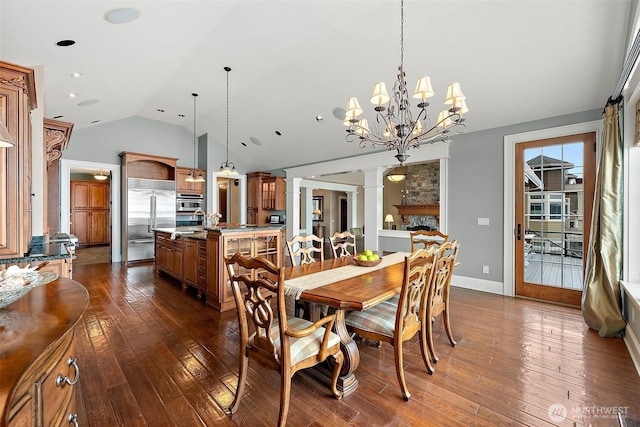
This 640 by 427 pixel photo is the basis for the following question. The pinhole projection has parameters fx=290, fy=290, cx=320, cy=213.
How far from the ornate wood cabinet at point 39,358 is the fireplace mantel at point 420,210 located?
25.2 feet

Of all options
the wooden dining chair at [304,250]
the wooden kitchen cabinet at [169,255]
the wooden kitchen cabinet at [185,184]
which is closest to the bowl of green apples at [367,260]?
the wooden dining chair at [304,250]

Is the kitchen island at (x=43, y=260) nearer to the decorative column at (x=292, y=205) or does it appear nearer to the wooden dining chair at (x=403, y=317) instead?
the wooden dining chair at (x=403, y=317)

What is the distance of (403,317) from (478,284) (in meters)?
3.23

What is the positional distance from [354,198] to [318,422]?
979 centimetres

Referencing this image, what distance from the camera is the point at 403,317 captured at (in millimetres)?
1916

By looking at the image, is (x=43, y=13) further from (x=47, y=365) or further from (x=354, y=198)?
(x=354, y=198)

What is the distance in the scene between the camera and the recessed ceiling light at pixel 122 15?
2447 millimetres

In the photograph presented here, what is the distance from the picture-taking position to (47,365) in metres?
0.80

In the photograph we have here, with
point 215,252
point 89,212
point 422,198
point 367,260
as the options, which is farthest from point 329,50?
point 89,212

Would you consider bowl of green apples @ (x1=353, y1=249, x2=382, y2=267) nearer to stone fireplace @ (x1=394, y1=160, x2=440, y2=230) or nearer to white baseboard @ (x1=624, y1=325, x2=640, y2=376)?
white baseboard @ (x1=624, y1=325, x2=640, y2=376)

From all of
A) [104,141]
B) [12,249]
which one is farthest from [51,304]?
[104,141]

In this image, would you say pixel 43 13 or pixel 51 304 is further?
pixel 43 13

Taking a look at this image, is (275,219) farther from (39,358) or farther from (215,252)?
(39,358)

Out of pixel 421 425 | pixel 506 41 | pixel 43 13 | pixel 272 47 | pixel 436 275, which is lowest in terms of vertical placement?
pixel 421 425
